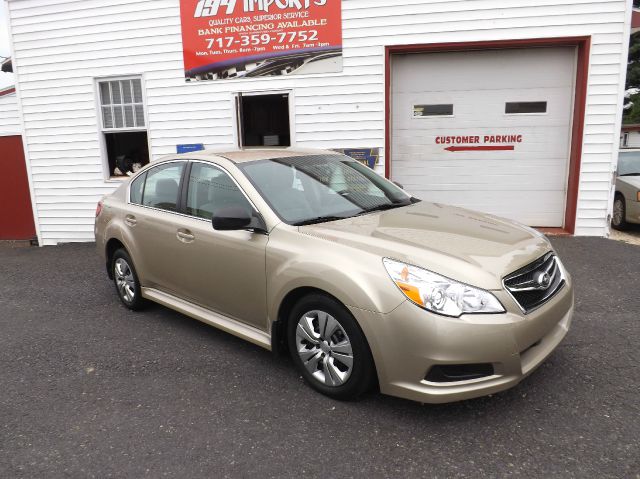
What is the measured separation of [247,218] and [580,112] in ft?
19.4

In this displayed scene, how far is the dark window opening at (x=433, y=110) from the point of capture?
779 centimetres

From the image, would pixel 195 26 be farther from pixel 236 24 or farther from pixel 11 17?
pixel 11 17

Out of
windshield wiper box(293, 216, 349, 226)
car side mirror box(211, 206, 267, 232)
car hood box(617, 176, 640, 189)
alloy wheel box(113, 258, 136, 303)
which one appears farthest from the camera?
car hood box(617, 176, 640, 189)

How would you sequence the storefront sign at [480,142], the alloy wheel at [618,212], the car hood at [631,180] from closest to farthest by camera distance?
1. the storefront sign at [480,142]
2. the car hood at [631,180]
3. the alloy wheel at [618,212]

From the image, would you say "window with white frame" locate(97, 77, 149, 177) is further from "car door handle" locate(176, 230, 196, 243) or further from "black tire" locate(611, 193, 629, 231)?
"black tire" locate(611, 193, 629, 231)

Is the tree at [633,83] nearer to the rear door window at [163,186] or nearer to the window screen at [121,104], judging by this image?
the window screen at [121,104]

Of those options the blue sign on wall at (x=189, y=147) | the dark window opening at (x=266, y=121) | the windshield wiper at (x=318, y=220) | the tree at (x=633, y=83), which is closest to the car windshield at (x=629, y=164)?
the dark window opening at (x=266, y=121)

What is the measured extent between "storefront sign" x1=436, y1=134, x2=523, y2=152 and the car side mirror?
17.1 ft

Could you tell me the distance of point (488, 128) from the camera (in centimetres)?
773

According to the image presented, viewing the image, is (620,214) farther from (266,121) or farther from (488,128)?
(266,121)

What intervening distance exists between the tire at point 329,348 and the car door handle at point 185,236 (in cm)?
116

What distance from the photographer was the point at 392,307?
2.73 m

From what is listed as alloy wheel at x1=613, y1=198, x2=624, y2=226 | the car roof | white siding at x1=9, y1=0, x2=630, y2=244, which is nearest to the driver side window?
the car roof

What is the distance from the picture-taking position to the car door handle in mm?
3963
